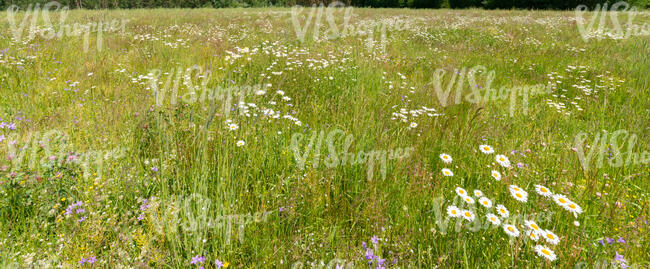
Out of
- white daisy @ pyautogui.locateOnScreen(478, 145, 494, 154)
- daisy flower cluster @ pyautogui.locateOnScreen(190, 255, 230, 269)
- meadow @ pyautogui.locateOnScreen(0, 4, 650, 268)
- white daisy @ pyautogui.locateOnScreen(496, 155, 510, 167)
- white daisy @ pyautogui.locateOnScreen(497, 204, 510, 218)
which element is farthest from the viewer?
white daisy @ pyautogui.locateOnScreen(478, 145, 494, 154)

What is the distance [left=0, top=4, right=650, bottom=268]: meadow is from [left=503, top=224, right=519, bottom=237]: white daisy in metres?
0.02

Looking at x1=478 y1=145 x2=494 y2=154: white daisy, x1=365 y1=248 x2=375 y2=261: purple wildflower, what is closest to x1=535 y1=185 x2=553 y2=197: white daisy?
x1=478 y1=145 x2=494 y2=154: white daisy

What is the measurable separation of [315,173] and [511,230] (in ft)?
3.94

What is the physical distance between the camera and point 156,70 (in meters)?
4.47

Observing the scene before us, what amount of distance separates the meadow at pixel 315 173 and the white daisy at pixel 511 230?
0.02 m

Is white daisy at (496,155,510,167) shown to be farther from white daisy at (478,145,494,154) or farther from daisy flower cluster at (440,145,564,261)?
daisy flower cluster at (440,145,564,261)

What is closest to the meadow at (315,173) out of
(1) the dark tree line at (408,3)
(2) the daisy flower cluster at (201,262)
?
(2) the daisy flower cluster at (201,262)

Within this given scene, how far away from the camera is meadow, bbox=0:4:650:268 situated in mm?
1500

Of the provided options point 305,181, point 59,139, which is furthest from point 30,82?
point 305,181

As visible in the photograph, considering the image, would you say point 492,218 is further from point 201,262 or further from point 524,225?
point 201,262

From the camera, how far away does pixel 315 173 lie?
2.01 m

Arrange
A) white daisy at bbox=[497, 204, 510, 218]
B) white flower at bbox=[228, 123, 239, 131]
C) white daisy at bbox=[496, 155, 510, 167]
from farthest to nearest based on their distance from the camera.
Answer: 1. white flower at bbox=[228, 123, 239, 131]
2. white daisy at bbox=[496, 155, 510, 167]
3. white daisy at bbox=[497, 204, 510, 218]

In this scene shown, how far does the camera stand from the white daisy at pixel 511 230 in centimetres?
140

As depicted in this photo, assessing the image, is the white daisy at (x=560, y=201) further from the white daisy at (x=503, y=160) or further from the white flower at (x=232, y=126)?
the white flower at (x=232, y=126)
